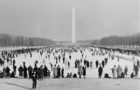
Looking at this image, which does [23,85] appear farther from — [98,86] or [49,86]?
[98,86]

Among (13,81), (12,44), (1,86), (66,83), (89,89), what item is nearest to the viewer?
(89,89)

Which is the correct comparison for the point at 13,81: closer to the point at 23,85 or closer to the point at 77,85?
the point at 23,85

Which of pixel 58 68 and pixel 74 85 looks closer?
pixel 74 85

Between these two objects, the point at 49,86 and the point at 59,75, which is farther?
the point at 59,75

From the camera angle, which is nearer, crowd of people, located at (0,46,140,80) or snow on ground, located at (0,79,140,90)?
snow on ground, located at (0,79,140,90)

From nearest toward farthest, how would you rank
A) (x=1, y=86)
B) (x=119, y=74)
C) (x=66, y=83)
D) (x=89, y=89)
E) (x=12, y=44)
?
(x=89, y=89)
(x=1, y=86)
(x=66, y=83)
(x=119, y=74)
(x=12, y=44)

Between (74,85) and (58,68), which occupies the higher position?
(58,68)

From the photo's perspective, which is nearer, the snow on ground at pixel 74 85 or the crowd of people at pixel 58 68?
the snow on ground at pixel 74 85

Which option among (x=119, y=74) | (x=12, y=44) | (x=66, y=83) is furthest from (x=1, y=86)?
(x=12, y=44)

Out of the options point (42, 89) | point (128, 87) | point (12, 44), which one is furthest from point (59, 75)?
point (12, 44)
